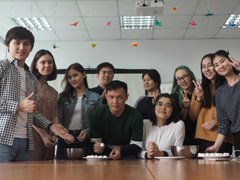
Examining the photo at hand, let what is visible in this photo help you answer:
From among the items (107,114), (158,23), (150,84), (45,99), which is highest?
(158,23)

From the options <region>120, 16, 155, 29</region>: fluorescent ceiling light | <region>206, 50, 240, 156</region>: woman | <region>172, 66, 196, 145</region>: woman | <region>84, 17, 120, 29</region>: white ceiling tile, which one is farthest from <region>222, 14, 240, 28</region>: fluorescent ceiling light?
<region>206, 50, 240, 156</region>: woman

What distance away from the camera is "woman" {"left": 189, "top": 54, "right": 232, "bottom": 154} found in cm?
209

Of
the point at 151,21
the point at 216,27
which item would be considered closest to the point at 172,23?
the point at 151,21

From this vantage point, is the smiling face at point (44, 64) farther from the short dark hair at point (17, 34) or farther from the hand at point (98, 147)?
the hand at point (98, 147)

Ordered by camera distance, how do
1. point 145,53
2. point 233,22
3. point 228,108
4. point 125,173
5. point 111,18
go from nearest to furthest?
1. point 125,173
2. point 228,108
3. point 111,18
4. point 233,22
5. point 145,53

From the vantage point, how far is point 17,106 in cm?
157

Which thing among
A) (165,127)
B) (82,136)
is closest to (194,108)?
(165,127)

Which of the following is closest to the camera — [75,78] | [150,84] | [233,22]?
[75,78]

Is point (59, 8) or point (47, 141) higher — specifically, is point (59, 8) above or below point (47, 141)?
above

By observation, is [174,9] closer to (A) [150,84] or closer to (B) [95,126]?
(A) [150,84]

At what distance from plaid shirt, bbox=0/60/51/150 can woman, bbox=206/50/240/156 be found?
3.64 feet

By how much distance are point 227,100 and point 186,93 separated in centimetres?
47

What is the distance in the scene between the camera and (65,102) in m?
2.24

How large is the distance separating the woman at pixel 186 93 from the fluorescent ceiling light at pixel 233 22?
242cm
